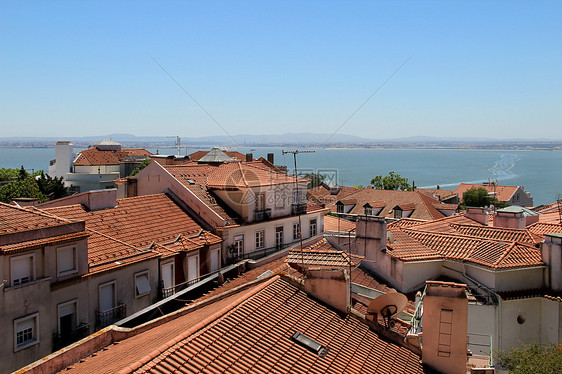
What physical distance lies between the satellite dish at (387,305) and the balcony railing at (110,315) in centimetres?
984

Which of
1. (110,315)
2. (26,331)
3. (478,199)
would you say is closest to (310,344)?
(26,331)

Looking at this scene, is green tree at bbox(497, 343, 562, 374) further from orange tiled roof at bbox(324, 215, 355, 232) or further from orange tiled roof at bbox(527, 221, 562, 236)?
orange tiled roof at bbox(324, 215, 355, 232)

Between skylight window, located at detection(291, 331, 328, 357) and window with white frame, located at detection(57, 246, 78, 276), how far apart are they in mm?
9094

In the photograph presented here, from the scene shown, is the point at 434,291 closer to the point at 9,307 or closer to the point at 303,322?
the point at 303,322

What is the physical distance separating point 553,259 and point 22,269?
17409mm

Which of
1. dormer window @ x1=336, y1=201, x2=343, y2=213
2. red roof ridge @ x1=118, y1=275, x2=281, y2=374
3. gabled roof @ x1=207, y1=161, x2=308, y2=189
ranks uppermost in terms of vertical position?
gabled roof @ x1=207, y1=161, x2=308, y2=189

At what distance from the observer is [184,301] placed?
18.3m

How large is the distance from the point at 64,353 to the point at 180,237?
1245 cm

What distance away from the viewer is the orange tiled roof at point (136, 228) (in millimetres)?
17578

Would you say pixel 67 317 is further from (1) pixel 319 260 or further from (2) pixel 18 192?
(2) pixel 18 192

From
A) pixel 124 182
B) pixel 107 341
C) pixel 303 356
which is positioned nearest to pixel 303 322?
pixel 303 356

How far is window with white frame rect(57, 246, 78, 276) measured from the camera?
14742 millimetres

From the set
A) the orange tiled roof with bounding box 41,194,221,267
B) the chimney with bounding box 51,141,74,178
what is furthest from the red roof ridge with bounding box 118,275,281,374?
the chimney with bounding box 51,141,74,178

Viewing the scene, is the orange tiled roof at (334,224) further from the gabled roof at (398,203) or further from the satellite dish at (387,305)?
the satellite dish at (387,305)
